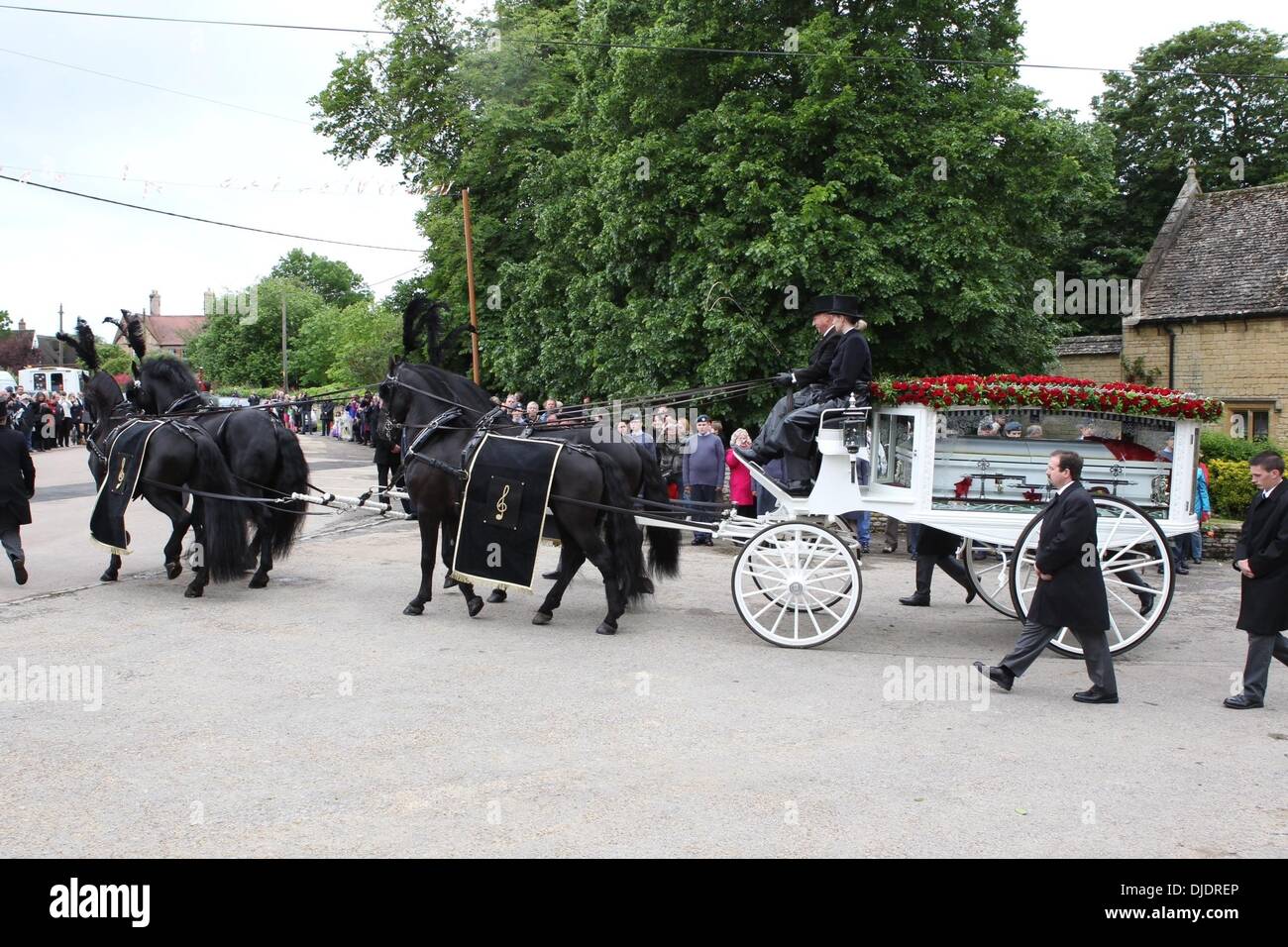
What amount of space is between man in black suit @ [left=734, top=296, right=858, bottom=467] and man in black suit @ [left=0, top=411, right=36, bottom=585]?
7.44 metres

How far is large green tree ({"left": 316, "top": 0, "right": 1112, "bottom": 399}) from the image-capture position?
16812 mm

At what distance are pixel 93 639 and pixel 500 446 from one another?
364 centimetres

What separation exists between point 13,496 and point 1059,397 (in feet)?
32.9

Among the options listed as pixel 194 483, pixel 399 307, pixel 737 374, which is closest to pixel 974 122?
pixel 737 374

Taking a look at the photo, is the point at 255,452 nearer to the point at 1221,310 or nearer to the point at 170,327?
the point at 1221,310

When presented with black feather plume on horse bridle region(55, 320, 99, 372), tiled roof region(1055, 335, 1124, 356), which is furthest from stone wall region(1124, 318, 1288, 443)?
black feather plume on horse bridle region(55, 320, 99, 372)

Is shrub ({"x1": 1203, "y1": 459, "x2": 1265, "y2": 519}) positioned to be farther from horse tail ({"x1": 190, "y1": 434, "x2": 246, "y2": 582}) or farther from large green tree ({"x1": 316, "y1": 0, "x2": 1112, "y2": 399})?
horse tail ({"x1": 190, "y1": 434, "x2": 246, "y2": 582})

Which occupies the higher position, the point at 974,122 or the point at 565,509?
the point at 974,122

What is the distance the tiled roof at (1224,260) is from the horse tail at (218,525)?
26.3 metres

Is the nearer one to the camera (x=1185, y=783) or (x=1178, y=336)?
(x=1185, y=783)

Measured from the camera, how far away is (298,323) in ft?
266

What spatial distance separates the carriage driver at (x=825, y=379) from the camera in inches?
333

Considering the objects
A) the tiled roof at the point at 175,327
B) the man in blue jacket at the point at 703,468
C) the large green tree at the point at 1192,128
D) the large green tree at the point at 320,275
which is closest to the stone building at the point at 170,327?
the tiled roof at the point at 175,327

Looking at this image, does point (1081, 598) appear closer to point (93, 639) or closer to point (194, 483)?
point (93, 639)
